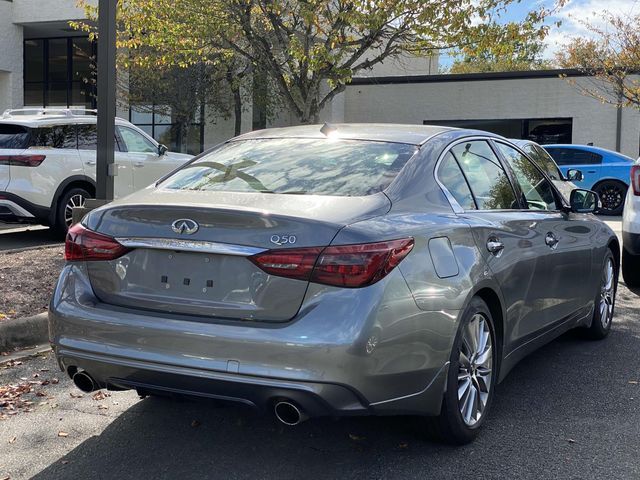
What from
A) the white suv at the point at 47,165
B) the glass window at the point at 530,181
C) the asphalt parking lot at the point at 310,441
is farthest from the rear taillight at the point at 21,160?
the glass window at the point at 530,181

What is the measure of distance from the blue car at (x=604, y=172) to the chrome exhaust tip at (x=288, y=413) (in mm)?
14709

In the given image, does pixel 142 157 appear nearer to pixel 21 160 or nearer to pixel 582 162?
pixel 21 160

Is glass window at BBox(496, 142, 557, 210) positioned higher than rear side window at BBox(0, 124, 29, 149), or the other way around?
rear side window at BBox(0, 124, 29, 149)

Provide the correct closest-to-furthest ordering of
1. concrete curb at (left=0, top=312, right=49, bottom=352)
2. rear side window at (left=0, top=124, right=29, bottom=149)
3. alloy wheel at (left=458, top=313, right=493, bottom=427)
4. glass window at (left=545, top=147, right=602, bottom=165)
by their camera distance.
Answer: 1. alloy wheel at (left=458, top=313, right=493, bottom=427)
2. concrete curb at (left=0, top=312, right=49, bottom=352)
3. rear side window at (left=0, top=124, right=29, bottom=149)
4. glass window at (left=545, top=147, right=602, bottom=165)

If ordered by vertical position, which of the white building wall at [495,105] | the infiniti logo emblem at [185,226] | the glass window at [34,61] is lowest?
the infiniti logo emblem at [185,226]

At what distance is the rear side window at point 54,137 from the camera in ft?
32.9

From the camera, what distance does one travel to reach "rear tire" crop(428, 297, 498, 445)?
11.4ft

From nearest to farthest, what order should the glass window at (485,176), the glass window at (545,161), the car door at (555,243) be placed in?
the glass window at (485,176), the car door at (555,243), the glass window at (545,161)

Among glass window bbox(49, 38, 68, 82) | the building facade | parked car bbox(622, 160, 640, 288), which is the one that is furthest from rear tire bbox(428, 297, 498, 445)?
glass window bbox(49, 38, 68, 82)

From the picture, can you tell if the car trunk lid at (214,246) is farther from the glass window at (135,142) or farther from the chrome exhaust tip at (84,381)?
the glass window at (135,142)

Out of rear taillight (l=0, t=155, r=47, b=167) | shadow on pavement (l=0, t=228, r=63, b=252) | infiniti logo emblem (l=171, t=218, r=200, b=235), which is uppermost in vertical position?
rear taillight (l=0, t=155, r=47, b=167)

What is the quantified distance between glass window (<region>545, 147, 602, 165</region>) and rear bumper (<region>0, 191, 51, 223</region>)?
11.7 m

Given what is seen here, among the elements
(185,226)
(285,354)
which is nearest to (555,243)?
(285,354)

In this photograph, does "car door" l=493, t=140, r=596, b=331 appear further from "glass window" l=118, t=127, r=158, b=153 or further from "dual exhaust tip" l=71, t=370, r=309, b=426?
"glass window" l=118, t=127, r=158, b=153
